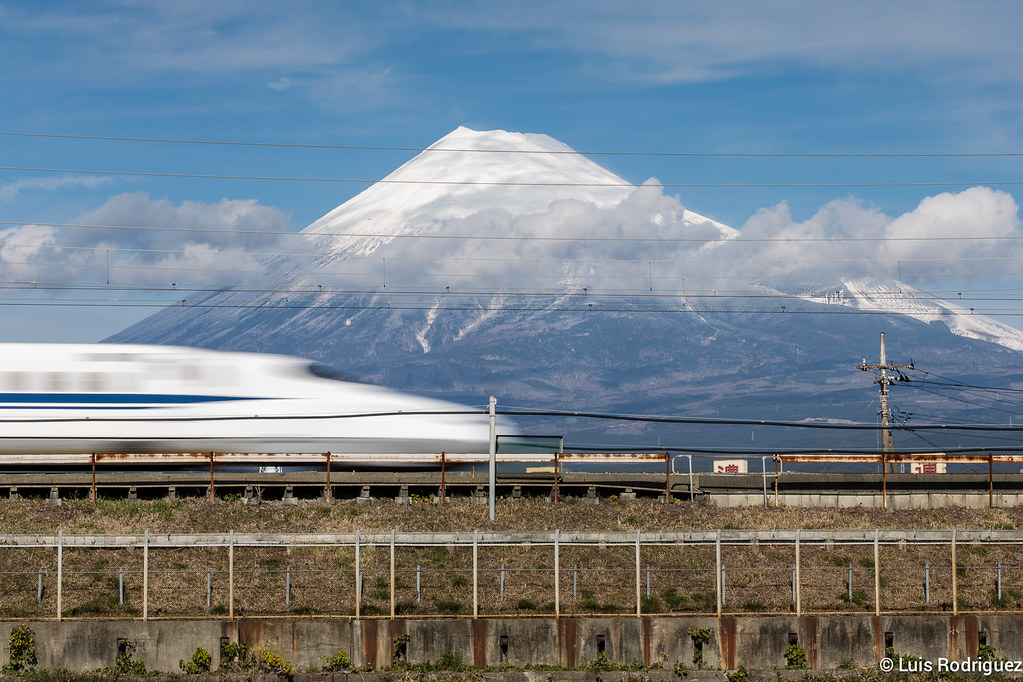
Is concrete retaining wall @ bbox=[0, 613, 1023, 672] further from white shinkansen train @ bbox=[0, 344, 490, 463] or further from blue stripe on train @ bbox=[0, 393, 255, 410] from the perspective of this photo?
blue stripe on train @ bbox=[0, 393, 255, 410]

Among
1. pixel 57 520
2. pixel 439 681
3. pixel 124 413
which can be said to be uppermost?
pixel 124 413

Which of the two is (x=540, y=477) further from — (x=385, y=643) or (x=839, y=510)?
(x=385, y=643)

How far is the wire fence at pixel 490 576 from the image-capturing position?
22672 millimetres

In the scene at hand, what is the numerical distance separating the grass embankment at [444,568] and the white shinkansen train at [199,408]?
4.44 metres

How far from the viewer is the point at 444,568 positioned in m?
25.5

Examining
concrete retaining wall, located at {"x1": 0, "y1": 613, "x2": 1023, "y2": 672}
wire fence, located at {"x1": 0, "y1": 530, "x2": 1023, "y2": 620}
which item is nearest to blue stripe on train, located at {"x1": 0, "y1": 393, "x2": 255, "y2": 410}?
wire fence, located at {"x1": 0, "y1": 530, "x2": 1023, "y2": 620}

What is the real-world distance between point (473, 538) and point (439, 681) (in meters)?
3.04

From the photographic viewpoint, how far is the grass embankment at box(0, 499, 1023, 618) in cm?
2344

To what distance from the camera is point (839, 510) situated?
33.8 metres

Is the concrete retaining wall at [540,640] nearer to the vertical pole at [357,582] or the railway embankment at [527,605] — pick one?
the railway embankment at [527,605]

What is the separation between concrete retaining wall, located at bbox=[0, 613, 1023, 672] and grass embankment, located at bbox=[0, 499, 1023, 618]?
1199 millimetres

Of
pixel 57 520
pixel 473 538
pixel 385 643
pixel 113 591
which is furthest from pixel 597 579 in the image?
pixel 57 520

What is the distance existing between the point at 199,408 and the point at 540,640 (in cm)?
1997

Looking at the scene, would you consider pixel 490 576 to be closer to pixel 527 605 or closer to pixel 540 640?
pixel 527 605
